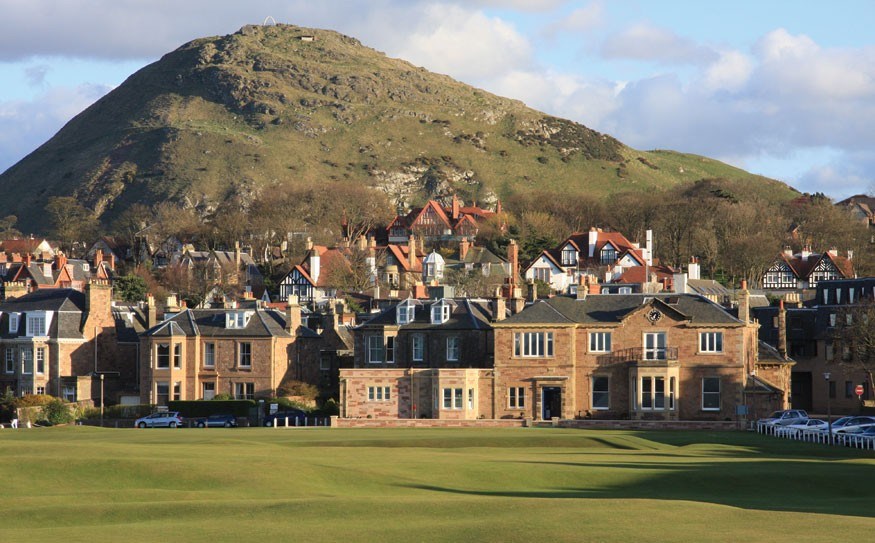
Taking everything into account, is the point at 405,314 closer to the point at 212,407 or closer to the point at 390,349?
the point at 390,349

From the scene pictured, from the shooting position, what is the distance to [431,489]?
46.2 m

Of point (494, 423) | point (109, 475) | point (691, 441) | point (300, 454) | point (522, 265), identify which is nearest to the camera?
point (109, 475)

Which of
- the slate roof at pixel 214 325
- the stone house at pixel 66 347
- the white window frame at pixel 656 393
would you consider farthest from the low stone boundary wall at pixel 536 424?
the stone house at pixel 66 347

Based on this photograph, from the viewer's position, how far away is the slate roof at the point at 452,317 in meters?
89.7

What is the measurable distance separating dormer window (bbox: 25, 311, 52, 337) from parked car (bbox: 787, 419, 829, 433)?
47425mm

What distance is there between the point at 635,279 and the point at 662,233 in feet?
123

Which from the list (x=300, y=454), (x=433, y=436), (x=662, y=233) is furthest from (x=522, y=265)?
(x=300, y=454)

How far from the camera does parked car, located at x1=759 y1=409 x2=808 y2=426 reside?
77.3m

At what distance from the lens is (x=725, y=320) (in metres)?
84.2

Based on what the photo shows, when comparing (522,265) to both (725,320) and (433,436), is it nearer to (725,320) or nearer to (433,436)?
(725,320)

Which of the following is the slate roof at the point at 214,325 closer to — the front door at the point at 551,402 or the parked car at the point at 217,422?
the parked car at the point at 217,422

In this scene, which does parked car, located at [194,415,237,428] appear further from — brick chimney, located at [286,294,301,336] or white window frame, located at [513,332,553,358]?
white window frame, located at [513,332,553,358]

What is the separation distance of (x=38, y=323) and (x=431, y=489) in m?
56.2

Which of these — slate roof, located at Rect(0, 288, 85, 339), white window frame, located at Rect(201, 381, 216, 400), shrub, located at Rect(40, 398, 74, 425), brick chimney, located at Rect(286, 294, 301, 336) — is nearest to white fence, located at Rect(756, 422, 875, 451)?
brick chimney, located at Rect(286, 294, 301, 336)
